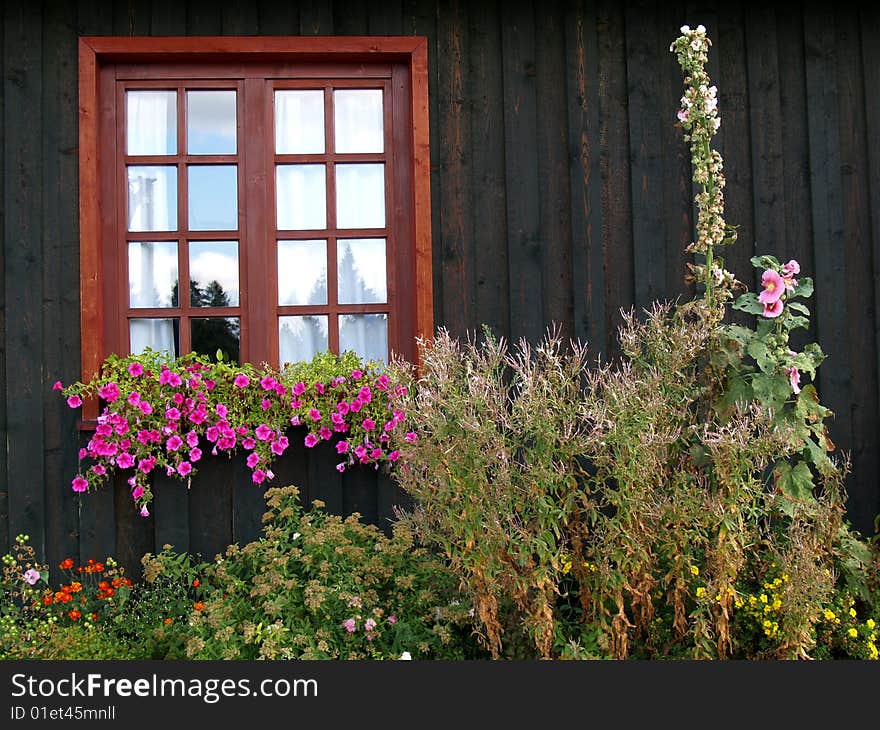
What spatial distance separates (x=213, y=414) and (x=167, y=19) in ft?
5.87

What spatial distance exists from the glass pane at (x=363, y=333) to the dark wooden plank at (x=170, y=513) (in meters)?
0.96

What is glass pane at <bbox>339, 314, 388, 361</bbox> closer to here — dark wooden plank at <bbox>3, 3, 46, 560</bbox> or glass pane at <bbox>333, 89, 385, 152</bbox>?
glass pane at <bbox>333, 89, 385, 152</bbox>

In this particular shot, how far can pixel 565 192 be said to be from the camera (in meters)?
4.06

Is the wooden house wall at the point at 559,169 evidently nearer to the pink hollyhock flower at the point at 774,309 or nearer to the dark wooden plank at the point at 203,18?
the dark wooden plank at the point at 203,18

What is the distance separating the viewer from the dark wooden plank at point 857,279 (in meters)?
4.04

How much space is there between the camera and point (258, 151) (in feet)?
13.2

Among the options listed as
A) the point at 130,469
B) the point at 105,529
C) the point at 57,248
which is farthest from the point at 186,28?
the point at 105,529

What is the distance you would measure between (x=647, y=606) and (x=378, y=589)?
101 centimetres

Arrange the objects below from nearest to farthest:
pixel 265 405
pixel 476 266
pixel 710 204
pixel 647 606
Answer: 1. pixel 647 606
2. pixel 710 204
3. pixel 265 405
4. pixel 476 266

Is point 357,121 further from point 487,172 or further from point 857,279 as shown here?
point 857,279

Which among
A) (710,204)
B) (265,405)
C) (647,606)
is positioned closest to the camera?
(647,606)

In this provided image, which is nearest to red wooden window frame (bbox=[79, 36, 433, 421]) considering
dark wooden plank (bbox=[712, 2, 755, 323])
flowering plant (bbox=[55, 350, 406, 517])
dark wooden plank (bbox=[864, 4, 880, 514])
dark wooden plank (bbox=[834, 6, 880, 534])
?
flowering plant (bbox=[55, 350, 406, 517])

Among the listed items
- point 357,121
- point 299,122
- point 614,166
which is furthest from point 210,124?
point 614,166

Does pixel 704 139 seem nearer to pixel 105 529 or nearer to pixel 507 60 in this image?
pixel 507 60
